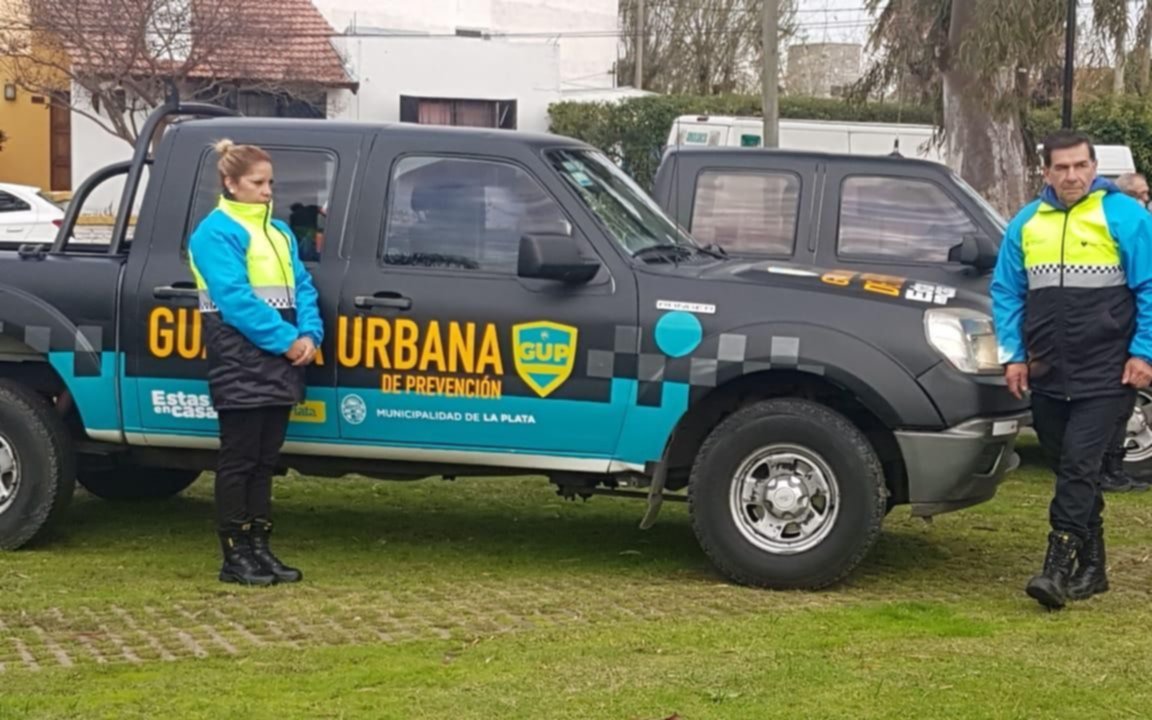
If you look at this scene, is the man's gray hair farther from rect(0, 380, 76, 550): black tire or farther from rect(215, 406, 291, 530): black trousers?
rect(0, 380, 76, 550): black tire

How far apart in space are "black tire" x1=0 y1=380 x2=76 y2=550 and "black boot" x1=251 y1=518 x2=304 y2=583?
1119 mm

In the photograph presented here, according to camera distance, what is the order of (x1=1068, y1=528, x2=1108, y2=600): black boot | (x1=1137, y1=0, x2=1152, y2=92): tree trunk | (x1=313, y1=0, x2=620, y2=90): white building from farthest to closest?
(x1=313, y1=0, x2=620, y2=90): white building < (x1=1137, y1=0, x2=1152, y2=92): tree trunk < (x1=1068, y1=528, x2=1108, y2=600): black boot

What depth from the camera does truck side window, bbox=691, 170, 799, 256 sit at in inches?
397

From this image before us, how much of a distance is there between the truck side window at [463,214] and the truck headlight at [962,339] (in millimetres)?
1580

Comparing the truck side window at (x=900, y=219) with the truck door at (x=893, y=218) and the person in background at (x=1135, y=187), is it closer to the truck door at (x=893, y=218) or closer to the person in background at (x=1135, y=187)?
the truck door at (x=893, y=218)

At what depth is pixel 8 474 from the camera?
26.1 feet

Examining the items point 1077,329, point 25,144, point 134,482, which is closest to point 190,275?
point 134,482

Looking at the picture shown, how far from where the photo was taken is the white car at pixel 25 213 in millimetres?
21797

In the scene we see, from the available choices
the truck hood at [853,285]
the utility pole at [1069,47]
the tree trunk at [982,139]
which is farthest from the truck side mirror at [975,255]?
the tree trunk at [982,139]

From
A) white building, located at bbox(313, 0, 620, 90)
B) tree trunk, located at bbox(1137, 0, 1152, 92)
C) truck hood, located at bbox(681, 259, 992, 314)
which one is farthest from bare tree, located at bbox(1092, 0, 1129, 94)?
white building, located at bbox(313, 0, 620, 90)

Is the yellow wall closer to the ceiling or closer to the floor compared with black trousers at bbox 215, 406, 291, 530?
closer to the ceiling

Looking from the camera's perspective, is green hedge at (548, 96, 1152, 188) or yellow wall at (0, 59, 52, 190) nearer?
green hedge at (548, 96, 1152, 188)

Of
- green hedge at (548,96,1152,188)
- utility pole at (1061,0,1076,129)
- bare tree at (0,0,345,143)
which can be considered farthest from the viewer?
green hedge at (548,96,1152,188)

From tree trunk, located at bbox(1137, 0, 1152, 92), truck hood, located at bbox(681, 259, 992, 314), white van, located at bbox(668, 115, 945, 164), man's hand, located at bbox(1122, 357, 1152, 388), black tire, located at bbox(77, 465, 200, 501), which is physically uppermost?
tree trunk, located at bbox(1137, 0, 1152, 92)
